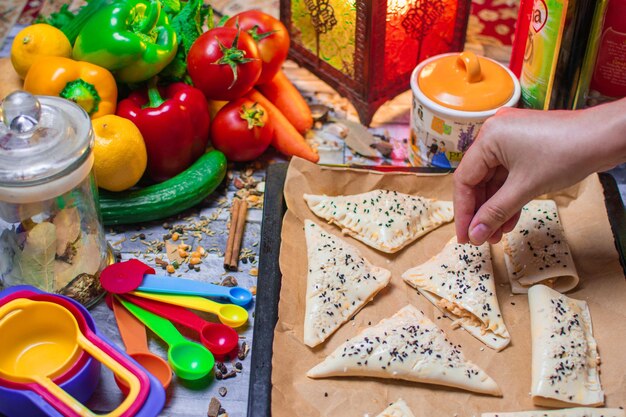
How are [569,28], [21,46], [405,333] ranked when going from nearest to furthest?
[405,333] → [569,28] → [21,46]

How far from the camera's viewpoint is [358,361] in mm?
1706

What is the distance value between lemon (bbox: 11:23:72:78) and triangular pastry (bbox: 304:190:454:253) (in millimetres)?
923

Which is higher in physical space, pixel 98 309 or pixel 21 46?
pixel 21 46

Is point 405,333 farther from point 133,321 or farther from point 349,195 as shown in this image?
point 133,321

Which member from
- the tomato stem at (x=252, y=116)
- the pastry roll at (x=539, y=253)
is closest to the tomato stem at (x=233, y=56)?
the tomato stem at (x=252, y=116)

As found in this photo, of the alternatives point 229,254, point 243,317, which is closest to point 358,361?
point 243,317

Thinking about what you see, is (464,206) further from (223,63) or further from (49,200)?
(49,200)

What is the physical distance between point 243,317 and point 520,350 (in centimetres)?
70

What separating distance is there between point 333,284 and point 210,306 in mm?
327

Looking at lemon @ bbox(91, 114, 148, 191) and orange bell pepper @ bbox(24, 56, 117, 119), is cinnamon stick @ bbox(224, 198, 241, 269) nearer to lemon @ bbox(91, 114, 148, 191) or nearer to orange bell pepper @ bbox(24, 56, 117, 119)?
lemon @ bbox(91, 114, 148, 191)

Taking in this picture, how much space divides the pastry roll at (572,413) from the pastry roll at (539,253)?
0.38 meters

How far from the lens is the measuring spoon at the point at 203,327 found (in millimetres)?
1834

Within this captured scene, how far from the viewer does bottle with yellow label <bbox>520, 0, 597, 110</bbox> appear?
2092mm

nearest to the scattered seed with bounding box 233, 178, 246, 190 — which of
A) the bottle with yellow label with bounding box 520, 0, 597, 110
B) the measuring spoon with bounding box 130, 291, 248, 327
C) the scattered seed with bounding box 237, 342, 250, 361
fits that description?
the measuring spoon with bounding box 130, 291, 248, 327
